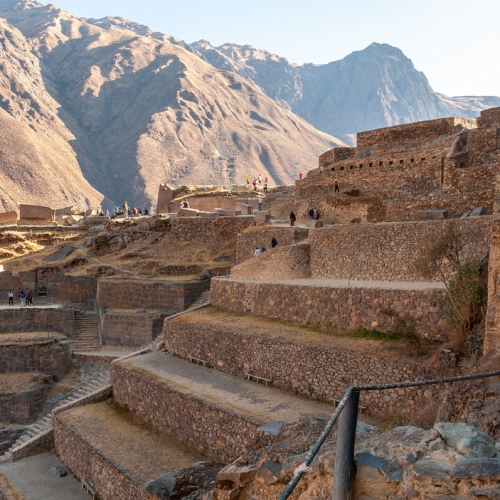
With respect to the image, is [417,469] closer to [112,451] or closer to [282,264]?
[112,451]

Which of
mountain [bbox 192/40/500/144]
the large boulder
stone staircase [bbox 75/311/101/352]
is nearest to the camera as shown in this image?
the large boulder

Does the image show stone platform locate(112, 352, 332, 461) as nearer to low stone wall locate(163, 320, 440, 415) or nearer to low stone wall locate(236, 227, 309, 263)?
low stone wall locate(163, 320, 440, 415)

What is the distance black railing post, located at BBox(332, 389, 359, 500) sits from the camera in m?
4.73

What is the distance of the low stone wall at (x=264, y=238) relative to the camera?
22.5 meters

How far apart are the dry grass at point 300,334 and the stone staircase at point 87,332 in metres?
6.80

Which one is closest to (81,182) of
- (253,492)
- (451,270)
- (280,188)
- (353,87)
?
(280,188)

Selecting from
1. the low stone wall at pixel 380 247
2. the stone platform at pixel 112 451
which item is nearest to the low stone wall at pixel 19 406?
the stone platform at pixel 112 451

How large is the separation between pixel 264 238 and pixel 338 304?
29.9 ft

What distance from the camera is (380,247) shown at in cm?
1739

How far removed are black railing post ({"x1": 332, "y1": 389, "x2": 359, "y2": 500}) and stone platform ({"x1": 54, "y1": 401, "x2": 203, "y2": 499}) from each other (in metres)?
7.76

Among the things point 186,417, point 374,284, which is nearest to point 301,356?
point 374,284

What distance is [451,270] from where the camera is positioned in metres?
14.9

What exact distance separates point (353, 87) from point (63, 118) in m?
119

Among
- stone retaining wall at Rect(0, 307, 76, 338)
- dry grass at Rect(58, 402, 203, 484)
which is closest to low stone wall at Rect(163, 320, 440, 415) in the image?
dry grass at Rect(58, 402, 203, 484)
